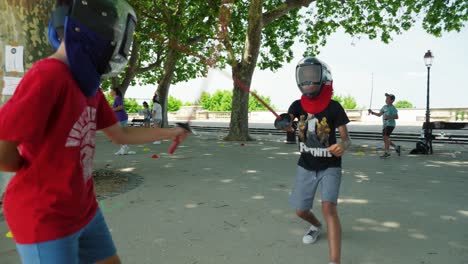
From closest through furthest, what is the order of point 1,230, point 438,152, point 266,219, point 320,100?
point 320,100 → point 1,230 → point 266,219 → point 438,152

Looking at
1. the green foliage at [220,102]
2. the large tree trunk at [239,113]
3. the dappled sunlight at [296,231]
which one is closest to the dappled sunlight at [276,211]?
the dappled sunlight at [296,231]

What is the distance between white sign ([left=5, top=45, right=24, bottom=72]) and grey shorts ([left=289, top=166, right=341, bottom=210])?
3.80 m

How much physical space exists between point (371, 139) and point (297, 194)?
14573mm

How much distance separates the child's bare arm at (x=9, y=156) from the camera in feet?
4.27

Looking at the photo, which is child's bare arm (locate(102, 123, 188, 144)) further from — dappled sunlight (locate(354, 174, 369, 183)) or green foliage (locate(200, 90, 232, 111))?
green foliage (locate(200, 90, 232, 111))

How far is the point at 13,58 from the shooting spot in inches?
179

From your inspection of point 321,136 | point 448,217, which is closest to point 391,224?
point 448,217

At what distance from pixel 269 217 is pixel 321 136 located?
1585 mm

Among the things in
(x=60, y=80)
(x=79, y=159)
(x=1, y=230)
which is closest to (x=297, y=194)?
(x=79, y=159)

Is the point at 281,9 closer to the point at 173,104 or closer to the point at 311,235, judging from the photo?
the point at 311,235

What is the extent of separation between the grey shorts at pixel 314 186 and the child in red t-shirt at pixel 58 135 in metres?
2.16

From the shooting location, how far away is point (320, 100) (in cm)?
337

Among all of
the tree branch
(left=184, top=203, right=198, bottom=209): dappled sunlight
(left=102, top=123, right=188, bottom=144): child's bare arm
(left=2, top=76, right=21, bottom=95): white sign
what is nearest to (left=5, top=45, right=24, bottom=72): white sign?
(left=2, top=76, right=21, bottom=95): white sign

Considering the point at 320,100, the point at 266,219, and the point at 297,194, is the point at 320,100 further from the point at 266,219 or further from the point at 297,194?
the point at 266,219
